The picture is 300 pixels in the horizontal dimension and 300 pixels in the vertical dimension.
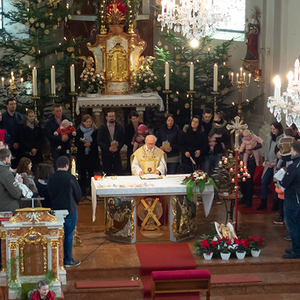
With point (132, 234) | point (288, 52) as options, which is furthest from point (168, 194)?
point (288, 52)

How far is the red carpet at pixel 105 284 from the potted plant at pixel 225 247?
138 cm

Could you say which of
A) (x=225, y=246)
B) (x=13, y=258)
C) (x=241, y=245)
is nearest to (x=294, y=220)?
(x=241, y=245)

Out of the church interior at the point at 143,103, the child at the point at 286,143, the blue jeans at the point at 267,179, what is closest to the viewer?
the church interior at the point at 143,103

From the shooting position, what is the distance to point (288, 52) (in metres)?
13.0

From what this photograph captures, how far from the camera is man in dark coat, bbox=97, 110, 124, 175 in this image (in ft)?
39.2

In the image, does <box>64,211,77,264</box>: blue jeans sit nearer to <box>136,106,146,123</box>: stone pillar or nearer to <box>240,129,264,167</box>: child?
<box>240,129,264,167</box>: child

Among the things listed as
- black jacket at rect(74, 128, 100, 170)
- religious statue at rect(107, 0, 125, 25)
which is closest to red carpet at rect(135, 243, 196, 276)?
black jacket at rect(74, 128, 100, 170)

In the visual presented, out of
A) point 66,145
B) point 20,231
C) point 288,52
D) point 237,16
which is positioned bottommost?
point 20,231

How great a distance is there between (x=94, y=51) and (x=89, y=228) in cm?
546

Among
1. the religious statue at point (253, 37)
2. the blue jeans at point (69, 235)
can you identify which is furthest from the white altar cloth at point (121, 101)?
the blue jeans at point (69, 235)

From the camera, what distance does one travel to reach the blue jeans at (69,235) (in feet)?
29.2

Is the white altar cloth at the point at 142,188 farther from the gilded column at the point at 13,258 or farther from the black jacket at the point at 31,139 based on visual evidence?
the black jacket at the point at 31,139

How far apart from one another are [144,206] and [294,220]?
2.31 m

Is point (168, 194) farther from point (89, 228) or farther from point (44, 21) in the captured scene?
point (44, 21)
